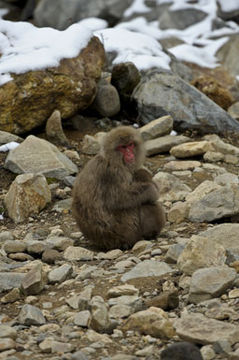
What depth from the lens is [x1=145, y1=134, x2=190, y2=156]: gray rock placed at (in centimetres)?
825

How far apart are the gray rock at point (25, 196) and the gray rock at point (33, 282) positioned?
7.24 ft

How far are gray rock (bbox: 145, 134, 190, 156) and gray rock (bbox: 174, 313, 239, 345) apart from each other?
4.80 m

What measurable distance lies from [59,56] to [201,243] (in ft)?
14.6

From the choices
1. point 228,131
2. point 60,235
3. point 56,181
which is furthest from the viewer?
point 228,131

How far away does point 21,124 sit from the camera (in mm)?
8148

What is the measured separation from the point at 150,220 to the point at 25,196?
5.40 ft

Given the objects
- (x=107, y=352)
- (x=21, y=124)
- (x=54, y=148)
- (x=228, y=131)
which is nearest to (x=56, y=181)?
(x=54, y=148)

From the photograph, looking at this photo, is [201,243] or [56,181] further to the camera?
[56,181]

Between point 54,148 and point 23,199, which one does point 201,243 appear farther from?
point 54,148

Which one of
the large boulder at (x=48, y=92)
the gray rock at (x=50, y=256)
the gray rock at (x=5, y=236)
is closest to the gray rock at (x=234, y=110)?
the large boulder at (x=48, y=92)

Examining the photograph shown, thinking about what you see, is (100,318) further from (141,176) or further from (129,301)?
(141,176)

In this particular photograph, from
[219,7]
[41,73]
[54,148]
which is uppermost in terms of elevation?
[41,73]

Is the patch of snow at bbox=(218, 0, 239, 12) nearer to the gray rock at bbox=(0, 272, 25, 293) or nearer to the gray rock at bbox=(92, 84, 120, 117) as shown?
the gray rock at bbox=(92, 84, 120, 117)

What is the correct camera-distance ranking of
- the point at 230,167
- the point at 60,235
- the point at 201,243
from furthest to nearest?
the point at 230,167 → the point at 60,235 → the point at 201,243
